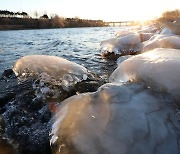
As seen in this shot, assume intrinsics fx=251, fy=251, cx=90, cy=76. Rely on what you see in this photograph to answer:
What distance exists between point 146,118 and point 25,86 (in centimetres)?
206

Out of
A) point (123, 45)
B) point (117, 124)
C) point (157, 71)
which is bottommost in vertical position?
point (123, 45)

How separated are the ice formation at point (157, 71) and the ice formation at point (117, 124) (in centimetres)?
9

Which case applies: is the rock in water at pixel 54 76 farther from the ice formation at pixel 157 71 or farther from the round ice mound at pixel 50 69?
the ice formation at pixel 157 71

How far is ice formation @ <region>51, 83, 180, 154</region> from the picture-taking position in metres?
1.53

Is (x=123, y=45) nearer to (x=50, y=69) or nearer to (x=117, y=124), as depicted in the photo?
(x=50, y=69)

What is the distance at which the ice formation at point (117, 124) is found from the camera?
60.2 inches

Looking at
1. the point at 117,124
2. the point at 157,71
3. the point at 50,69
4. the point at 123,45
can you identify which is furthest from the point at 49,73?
the point at 123,45

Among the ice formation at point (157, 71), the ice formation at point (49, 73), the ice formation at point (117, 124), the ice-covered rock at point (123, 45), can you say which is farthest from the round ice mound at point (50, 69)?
the ice-covered rock at point (123, 45)

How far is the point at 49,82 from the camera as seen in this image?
320 centimetres

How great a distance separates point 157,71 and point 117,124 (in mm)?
703

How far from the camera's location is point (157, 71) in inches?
83.2

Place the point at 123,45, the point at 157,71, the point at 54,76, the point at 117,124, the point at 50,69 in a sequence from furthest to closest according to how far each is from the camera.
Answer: the point at 123,45
the point at 50,69
the point at 54,76
the point at 157,71
the point at 117,124

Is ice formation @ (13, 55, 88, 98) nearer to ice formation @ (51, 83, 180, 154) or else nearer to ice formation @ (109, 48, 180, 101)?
ice formation @ (109, 48, 180, 101)

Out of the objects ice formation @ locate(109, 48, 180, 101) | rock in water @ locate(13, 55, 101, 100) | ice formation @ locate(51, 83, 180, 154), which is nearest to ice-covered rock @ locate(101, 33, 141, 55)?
rock in water @ locate(13, 55, 101, 100)
